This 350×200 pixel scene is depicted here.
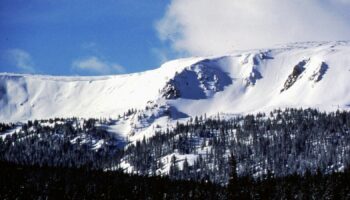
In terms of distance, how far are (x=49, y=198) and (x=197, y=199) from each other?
4394 cm

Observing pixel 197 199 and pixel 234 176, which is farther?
pixel 197 199

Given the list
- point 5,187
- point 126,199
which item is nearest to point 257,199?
point 126,199

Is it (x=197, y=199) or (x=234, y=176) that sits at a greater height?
(x=234, y=176)

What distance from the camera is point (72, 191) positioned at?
652 ft

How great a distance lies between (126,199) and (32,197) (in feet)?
92.5

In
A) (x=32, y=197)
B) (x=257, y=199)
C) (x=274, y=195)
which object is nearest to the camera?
(x=257, y=199)

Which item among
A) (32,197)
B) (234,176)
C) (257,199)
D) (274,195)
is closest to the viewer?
(234,176)

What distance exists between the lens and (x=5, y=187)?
190750 mm

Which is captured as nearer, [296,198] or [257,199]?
[257,199]

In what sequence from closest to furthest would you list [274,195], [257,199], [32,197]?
[257,199], [32,197], [274,195]

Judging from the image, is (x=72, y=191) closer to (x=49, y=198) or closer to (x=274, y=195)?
(x=49, y=198)

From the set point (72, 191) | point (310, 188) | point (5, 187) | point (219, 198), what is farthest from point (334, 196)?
point (5, 187)

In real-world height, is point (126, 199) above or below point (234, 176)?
below

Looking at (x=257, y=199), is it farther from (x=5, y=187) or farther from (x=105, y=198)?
(x=5, y=187)
